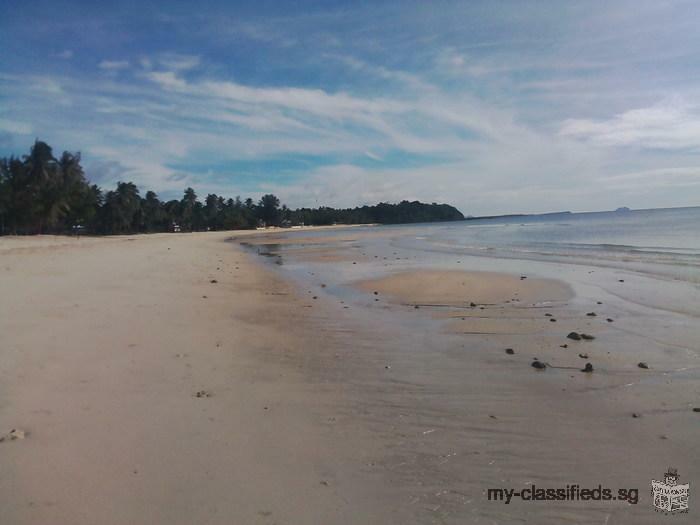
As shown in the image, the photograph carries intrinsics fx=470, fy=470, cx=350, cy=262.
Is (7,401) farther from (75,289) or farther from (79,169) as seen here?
(79,169)

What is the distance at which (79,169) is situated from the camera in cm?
6994

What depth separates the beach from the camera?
3.54m

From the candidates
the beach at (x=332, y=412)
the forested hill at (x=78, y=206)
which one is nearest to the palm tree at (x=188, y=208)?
the forested hill at (x=78, y=206)

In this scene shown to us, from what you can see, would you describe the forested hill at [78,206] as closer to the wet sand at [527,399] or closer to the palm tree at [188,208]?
the palm tree at [188,208]

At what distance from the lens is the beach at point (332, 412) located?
354 cm

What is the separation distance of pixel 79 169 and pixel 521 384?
3076 inches
